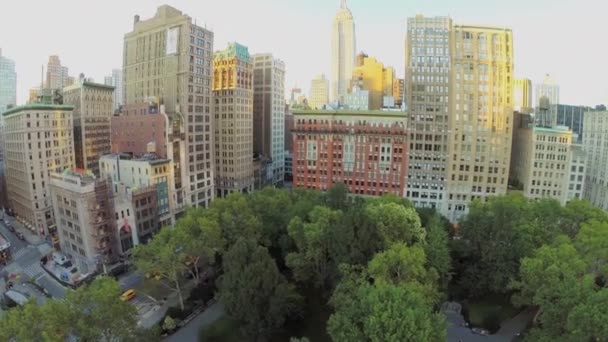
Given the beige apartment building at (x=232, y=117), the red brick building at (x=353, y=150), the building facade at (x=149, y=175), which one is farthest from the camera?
the beige apartment building at (x=232, y=117)

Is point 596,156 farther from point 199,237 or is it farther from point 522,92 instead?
point 199,237

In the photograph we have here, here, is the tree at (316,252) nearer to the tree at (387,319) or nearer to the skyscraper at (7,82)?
the tree at (387,319)

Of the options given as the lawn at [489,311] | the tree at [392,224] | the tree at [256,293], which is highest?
the tree at [392,224]

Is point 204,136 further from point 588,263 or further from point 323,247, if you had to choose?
point 588,263

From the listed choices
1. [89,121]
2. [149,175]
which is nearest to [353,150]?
[149,175]

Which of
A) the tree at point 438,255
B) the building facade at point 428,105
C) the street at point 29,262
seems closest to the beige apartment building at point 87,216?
the street at point 29,262

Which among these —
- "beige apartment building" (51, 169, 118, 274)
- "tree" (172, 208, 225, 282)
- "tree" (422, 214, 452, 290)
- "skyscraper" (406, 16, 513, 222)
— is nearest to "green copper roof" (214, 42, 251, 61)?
"skyscraper" (406, 16, 513, 222)

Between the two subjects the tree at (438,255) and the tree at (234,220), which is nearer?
the tree at (438,255)
